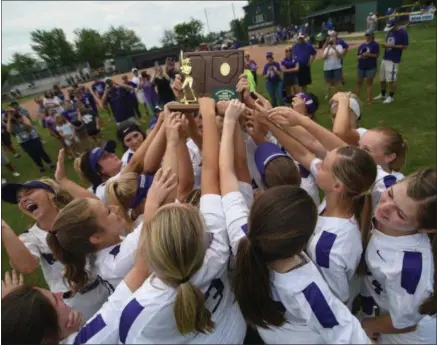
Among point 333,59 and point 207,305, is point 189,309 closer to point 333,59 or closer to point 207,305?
point 207,305

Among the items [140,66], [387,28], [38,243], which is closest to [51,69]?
[140,66]

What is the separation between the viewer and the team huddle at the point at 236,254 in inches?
55.4

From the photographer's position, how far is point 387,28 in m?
7.93

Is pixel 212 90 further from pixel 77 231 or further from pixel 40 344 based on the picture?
pixel 40 344

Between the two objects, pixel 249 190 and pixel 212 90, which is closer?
pixel 249 190

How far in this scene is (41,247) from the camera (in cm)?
235

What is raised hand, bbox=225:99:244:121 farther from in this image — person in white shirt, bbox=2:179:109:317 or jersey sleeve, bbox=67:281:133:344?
person in white shirt, bbox=2:179:109:317

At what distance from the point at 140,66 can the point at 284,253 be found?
143ft

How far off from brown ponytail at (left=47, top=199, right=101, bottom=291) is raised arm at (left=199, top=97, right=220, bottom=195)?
72cm

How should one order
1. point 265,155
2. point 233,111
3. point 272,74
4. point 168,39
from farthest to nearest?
point 168,39
point 272,74
point 265,155
point 233,111

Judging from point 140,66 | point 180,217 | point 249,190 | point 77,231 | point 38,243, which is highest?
point 180,217

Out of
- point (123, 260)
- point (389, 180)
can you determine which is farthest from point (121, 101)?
point (389, 180)

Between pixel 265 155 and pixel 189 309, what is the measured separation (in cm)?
123

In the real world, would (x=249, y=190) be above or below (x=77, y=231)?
below
